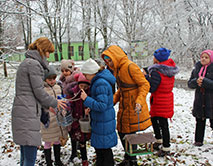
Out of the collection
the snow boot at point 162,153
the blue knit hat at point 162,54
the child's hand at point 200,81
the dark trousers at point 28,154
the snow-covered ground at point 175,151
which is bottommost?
the snow-covered ground at point 175,151

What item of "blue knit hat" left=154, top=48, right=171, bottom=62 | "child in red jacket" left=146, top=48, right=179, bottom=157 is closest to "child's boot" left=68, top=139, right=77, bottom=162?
"child in red jacket" left=146, top=48, right=179, bottom=157

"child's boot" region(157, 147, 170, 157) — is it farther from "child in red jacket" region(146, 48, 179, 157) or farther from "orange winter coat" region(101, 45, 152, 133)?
"orange winter coat" region(101, 45, 152, 133)

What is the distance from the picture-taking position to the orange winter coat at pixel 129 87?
317 cm

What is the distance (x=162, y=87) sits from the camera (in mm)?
3885

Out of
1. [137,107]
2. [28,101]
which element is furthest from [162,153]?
[28,101]

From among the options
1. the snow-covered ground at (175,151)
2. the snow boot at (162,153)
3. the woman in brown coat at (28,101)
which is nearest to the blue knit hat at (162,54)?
the snow-covered ground at (175,151)

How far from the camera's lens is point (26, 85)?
8.46ft

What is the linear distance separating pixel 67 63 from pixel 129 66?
1399 mm

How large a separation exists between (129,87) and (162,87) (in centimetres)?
92

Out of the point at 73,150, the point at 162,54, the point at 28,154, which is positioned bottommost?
the point at 73,150

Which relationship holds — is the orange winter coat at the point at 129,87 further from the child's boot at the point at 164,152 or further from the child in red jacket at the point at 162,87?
the child's boot at the point at 164,152

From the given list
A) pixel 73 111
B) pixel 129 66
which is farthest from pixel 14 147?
pixel 129 66

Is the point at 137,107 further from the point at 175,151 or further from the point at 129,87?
the point at 175,151

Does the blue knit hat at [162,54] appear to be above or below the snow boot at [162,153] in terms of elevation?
above
